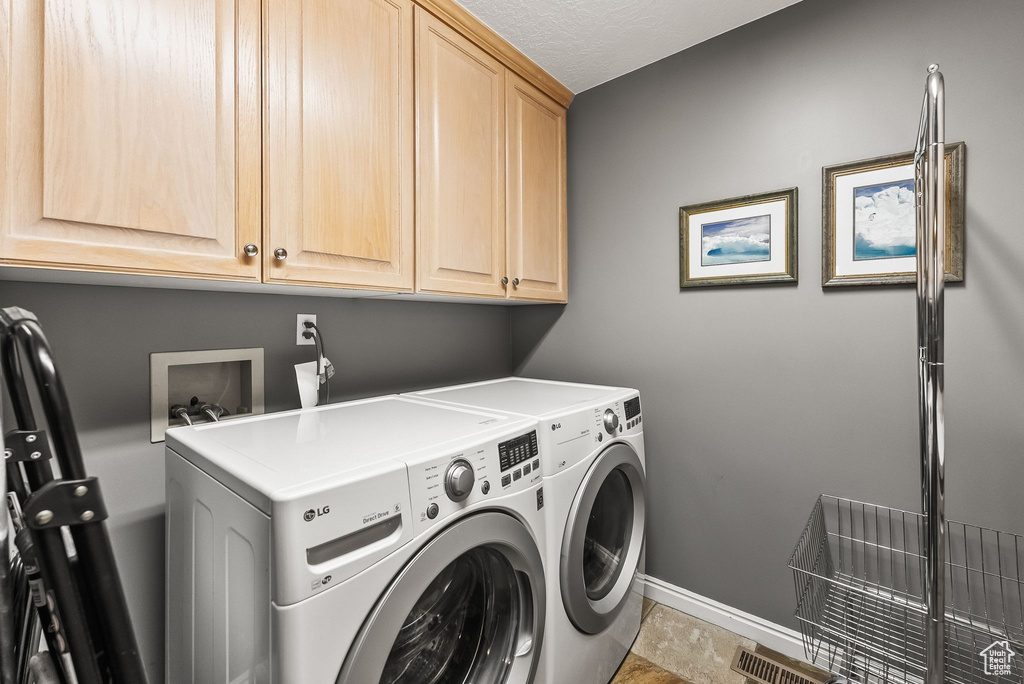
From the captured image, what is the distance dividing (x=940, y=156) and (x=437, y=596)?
4.81ft

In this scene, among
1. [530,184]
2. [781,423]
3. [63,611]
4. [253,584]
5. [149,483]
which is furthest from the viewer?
[530,184]

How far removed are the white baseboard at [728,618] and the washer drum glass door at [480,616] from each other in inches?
34.8

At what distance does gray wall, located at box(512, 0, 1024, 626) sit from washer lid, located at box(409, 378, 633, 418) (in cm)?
34

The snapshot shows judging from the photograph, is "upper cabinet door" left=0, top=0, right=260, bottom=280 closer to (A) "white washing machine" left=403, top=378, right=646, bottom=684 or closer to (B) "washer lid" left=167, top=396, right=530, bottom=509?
(B) "washer lid" left=167, top=396, right=530, bottom=509

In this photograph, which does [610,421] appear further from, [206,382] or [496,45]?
[496,45]

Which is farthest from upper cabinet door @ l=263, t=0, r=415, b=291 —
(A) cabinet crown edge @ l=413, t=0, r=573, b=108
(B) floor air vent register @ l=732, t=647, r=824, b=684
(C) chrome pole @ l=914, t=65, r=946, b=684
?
(B) floor air vent register @ l=732, t=647, r=824, b=684

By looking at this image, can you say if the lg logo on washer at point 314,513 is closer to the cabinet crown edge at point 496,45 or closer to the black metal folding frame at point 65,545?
the black metal folding frame at point 65,545

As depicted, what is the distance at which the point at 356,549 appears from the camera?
79 cm

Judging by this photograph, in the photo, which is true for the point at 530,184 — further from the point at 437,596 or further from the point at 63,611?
the point at 63,611

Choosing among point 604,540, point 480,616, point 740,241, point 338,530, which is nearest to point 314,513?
point 338,530

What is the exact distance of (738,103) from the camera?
5.69ft

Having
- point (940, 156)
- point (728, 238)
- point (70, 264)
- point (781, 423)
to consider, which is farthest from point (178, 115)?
point (781, 423)

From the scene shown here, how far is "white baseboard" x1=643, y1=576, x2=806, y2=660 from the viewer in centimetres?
166

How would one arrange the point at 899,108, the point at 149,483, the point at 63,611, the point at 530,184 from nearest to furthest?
the point at 63,611 → the point at 149,483 → the point at 899,108 → the point at 530,184
